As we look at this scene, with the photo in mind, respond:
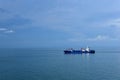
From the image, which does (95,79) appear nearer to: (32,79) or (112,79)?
(112,79)

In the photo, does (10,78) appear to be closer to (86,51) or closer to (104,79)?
(104,79)

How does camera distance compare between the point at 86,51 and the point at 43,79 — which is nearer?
the point at 43,79

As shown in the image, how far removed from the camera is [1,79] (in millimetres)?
44719

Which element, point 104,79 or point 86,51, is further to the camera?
point 86,51

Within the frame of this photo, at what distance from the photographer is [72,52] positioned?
14912 cm

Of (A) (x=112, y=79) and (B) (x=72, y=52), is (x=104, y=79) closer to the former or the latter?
(A) (x=112, y=79)

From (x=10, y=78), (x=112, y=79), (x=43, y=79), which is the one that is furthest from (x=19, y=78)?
(x=112, y=79)

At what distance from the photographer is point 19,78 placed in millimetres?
46344

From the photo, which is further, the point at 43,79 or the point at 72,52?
the point at 72,52

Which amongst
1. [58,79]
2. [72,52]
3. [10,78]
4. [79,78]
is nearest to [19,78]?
[10,78]

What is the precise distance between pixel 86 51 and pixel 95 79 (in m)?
107

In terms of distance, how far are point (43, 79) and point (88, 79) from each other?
11.6 metres

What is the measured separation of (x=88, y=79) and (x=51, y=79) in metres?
9.56

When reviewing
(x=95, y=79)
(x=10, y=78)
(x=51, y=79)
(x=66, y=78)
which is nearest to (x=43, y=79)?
(x=51, y=79)
